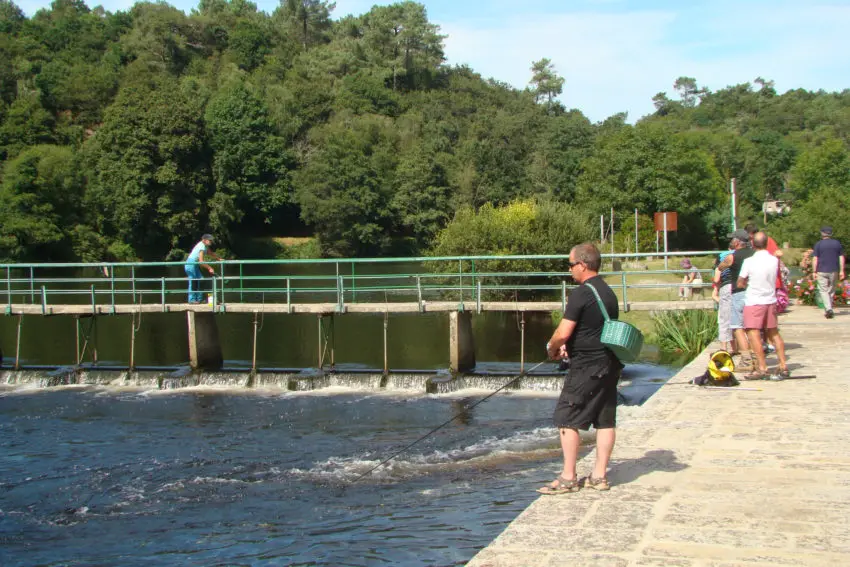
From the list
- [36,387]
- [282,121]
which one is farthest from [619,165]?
[36,387]

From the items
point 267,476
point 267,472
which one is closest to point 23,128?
point 267,472

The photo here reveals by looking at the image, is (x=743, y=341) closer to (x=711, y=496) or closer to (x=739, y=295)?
(x=739, y=295)

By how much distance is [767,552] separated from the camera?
5793 mm

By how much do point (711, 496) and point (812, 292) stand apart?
623 inches

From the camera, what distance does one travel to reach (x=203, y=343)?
74.2ft

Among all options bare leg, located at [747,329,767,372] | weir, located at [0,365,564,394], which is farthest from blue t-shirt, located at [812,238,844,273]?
bare leg, located at [747,329,767,372]

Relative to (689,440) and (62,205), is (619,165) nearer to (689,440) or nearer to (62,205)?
(62,205)

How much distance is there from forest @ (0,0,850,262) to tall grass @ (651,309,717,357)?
39.9ft

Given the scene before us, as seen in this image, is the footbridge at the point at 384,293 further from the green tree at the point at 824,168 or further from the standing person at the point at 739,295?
the green tree at the point at 824,168

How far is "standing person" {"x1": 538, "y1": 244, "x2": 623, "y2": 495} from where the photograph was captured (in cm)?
704

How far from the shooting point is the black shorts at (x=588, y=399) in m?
7.07

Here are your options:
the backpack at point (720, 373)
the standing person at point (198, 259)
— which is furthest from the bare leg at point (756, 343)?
the standing person at point (198, 259)

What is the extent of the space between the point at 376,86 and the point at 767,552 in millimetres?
102396

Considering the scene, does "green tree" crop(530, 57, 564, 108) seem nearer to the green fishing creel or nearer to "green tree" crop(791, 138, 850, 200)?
"green tree" crop(791, 138, 850, 200)
